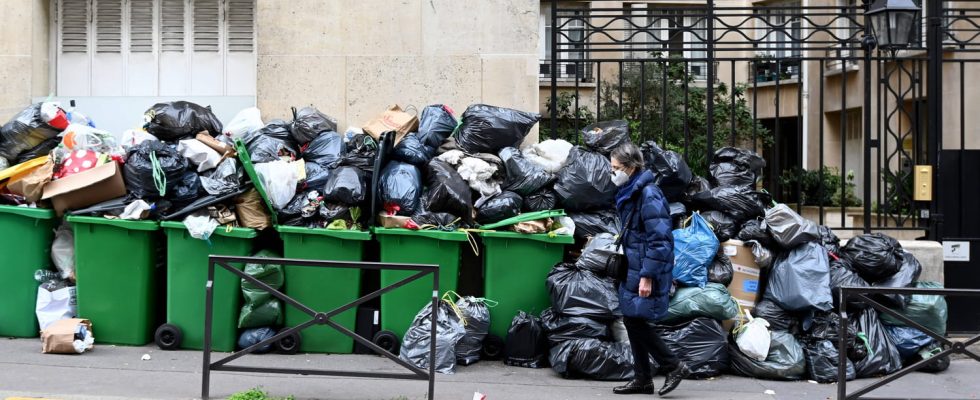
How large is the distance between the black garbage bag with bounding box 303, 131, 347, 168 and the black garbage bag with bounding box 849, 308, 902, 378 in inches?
168

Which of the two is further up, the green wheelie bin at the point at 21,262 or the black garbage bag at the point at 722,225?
the black garbage bag at the point at 722,225

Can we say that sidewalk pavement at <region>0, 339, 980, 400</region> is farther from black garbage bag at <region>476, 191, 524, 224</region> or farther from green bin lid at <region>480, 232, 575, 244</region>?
black garbage bag at <region>476, 191, 524, 224</region>

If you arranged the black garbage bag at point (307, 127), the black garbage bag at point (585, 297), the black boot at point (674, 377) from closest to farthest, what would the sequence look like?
the black boot at point (674, 377) → the black garbage bag at point (585, 297) → the black garbage bag at point (307, 127)

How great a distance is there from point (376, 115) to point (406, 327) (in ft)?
7.18

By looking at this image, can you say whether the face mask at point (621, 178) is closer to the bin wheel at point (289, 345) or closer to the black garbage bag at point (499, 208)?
the black garbage bag at point (499, 208)

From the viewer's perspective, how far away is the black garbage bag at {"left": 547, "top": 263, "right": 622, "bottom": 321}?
646 centimetres

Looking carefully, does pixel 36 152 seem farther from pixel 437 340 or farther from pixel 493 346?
pixel 493 346

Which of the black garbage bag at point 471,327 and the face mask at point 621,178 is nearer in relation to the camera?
the face mask at point 621,178

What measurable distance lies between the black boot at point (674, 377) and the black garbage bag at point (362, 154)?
276cm

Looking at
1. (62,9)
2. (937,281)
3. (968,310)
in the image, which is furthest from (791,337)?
(62,9)

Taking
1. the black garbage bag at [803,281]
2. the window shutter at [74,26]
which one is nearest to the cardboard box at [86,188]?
the window shutter at [74,26]

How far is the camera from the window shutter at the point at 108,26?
28.1ft

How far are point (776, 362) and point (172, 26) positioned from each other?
622 centimetres

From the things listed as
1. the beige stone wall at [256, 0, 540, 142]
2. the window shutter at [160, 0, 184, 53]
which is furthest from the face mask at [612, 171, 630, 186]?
the window shutter at [160, 0, 184, 53]
